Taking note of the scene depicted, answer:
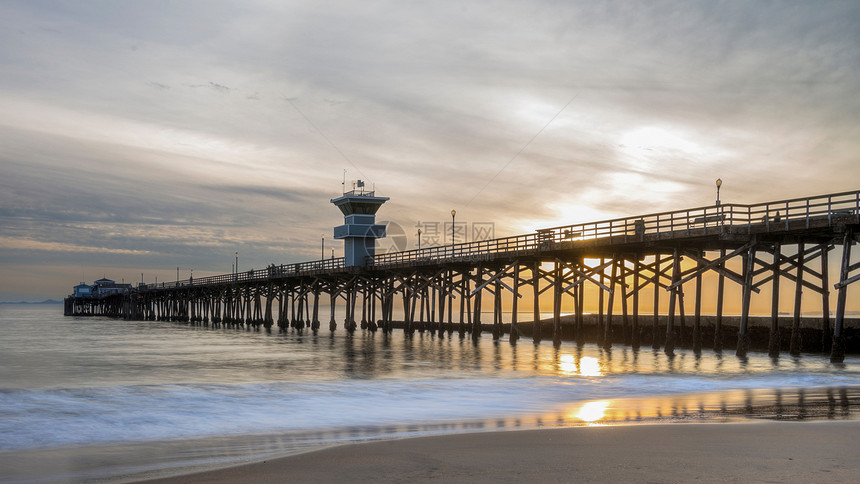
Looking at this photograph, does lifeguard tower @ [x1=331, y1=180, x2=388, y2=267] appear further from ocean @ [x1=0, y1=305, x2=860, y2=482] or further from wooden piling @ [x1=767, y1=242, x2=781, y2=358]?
wooden piling @ [x1=767, y1=242, x2=781, y2=358]

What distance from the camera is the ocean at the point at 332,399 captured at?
35.7 ft

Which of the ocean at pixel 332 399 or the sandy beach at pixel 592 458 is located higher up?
the sandy beach at pixel 592 458

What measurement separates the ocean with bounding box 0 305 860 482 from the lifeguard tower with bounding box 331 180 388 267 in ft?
78.8

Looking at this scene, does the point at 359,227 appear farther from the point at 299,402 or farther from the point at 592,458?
the point at 592,458

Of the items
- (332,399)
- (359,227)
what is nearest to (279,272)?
(359,227)

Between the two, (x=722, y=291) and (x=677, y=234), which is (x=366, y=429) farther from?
(x=722, y=291)

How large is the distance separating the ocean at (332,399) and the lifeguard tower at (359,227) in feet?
78.8

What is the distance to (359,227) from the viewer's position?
55938 mm

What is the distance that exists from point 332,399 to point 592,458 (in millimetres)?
9882

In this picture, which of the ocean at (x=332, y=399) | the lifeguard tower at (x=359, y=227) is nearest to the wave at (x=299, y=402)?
the ocean at (x=332, y=399)

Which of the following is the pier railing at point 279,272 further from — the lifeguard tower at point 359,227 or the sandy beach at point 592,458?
the sandy beach at point 592,458

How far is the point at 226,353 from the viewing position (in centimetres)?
3603

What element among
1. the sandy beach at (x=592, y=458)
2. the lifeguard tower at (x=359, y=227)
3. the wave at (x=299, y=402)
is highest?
the lifeguard tower at (x=359, y=227)

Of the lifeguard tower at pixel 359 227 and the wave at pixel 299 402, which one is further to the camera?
the lifeguard tower at pixel 359 227
